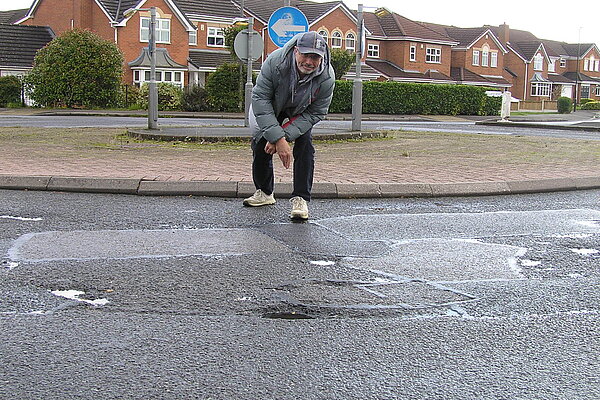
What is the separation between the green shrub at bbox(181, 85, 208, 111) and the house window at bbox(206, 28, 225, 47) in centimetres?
1640

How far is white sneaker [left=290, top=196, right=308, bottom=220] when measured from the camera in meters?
6.86

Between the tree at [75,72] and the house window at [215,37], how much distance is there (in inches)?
662

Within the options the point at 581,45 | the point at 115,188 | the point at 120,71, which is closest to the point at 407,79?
the point at 120,71

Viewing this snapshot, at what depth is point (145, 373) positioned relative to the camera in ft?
10.6

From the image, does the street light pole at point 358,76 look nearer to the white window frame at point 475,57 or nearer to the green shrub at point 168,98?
the green shrub at point 168,98

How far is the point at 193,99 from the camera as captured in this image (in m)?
38.3

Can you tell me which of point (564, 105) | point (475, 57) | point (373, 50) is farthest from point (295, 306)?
point (475, 57)

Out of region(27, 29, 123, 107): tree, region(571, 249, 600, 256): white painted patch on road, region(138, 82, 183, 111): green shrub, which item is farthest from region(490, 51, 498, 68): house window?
region(571, 249, 600, 256): white painted patch on road

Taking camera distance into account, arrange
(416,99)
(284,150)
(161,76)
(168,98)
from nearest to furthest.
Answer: (284,150), (168,98), (416,99), (161,76)

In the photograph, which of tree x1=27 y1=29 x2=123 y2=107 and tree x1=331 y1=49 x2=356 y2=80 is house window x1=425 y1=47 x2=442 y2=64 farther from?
tree x1=27 y1=29 x2=123 y2=107

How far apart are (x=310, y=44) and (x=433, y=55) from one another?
6035 centimetres

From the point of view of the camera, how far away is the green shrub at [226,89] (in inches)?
1543

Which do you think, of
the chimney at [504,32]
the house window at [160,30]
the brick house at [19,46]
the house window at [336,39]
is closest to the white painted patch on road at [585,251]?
the brick house at [19,46]

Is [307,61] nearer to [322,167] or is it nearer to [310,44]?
[310,44]
